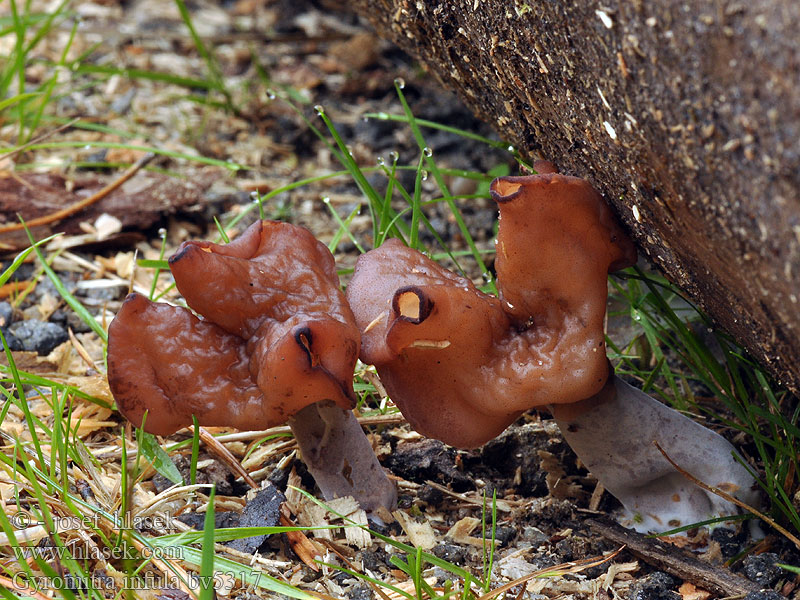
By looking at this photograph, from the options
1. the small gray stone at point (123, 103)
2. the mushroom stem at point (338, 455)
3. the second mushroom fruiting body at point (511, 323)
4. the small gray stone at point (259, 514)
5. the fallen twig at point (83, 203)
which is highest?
the second mushroom fruiting body at point (511, 323)

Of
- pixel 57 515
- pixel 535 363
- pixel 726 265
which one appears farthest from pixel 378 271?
pixel 57 515

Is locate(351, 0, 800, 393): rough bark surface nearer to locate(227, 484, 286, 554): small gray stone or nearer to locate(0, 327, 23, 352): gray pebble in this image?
locate(227, 484, 286, 554): small gray stone

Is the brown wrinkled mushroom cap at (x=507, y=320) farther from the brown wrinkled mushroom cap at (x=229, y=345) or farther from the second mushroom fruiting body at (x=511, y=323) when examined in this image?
the brown wrinkled mushroom cap at (x=229, y=345)

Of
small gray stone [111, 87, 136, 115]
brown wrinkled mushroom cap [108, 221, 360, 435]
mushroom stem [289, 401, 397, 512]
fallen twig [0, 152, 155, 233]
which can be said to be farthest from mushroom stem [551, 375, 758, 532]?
small gray stone [111, 87, 136, 115]

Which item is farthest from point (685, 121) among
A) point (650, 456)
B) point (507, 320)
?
point (650, 456)

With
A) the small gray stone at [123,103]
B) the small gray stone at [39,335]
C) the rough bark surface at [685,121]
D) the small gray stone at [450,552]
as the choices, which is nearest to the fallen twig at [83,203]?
the small gray stone at [39,335]

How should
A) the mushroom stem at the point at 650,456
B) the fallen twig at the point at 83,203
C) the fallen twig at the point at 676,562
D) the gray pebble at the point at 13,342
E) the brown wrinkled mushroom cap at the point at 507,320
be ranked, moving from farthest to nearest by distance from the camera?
the fallen twig at the point at 83,203
the gray pebble at the point at 13,342
the mushroom stem at the point at 650,456
the fallen twig at the point at 676,562
the brown wrinkled mushroom cap at the point at 507,320
